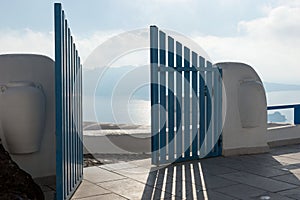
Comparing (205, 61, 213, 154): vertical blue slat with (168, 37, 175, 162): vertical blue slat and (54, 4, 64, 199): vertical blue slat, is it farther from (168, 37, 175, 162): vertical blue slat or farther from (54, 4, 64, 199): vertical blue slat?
(54, 4, 64, 199): vertical blue slat

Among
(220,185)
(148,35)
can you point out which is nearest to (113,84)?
(148,35)

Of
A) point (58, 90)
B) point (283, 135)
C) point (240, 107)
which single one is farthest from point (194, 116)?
point (58, 90)

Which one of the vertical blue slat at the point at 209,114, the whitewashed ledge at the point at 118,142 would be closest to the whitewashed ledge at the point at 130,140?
the whitewashed ledge at the point at 118,142

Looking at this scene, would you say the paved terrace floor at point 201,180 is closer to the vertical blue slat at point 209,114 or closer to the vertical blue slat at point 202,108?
the vertical blue slat at point 209,114

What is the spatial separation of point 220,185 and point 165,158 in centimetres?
160

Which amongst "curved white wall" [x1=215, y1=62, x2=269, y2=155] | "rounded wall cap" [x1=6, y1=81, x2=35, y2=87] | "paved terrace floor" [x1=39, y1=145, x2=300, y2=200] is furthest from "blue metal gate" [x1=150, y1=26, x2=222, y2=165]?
"rounded wall cap" [x1=6, y1=81, x2=35, y2=87]

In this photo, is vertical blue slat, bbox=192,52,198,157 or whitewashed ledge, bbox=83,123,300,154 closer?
vertical blue slat, bbox=192,52,198,157

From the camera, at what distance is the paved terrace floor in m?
5.15

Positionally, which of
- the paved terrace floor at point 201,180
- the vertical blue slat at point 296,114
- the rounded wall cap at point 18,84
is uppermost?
the rounded wall cap at point 18,84

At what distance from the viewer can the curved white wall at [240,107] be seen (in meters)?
7.73

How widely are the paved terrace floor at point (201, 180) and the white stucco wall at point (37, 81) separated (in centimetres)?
65

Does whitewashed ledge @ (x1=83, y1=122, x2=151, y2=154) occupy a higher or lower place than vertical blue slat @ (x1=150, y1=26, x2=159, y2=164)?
lower

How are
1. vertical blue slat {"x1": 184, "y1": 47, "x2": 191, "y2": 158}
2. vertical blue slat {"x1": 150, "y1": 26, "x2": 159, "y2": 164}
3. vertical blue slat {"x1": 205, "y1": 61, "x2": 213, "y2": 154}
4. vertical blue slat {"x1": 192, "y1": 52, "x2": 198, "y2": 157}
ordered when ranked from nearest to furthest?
vertical blue slat {"x1": 150, "y1": 26, "x2": 159, "y2": 164} < vertical blue slat {"x1": 184, "y1": 47, "x2": 191, "y2": 158} < vertical blue slat {"x1": 192, "y1": 52, "x2": 198, "y2": 157} < vertical blue slat {"x1": 205, "y1": 61, "x2": 213, "y2": 154}

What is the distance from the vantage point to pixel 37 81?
5.50 meters
